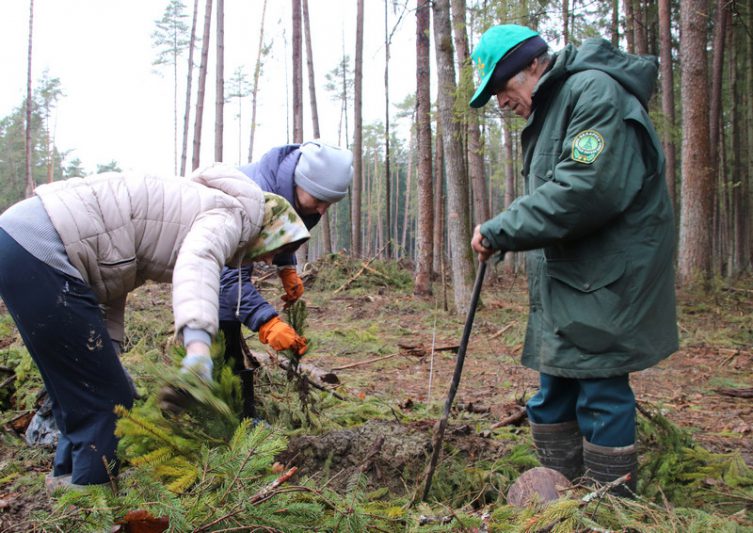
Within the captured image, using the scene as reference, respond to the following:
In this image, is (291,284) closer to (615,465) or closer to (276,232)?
(276,232)

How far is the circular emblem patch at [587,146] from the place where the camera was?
2.22m

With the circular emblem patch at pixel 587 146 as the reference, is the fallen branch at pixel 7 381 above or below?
below

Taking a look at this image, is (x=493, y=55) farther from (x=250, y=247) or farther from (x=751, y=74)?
(x=751, y=74)

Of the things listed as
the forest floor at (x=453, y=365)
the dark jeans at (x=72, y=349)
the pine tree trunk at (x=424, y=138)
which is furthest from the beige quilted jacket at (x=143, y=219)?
the pine tree trunk at (x=424, y=138)

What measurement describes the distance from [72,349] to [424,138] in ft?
27.5

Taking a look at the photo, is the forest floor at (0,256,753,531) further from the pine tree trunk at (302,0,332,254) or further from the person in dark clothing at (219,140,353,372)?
the pine tree trunk at (302,0,332,254)

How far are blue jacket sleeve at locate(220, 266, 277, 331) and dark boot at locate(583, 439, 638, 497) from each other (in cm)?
165

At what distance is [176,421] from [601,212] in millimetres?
1784

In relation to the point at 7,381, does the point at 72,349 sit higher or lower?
higher

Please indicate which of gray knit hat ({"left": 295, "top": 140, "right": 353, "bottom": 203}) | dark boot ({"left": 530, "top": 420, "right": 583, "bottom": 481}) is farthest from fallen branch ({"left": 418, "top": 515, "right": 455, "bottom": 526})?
gray knit hat ({"left": 295, "top": 140, "right": 353, "bottom": 203})

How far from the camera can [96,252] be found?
2.18 metres

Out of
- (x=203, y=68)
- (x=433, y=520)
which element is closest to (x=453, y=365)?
(x=433, y=520)

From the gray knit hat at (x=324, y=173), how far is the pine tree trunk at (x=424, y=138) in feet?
22.1

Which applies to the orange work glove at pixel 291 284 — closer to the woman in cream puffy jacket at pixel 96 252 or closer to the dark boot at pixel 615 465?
the woman in cream puffy jacket at pixel 96 252
